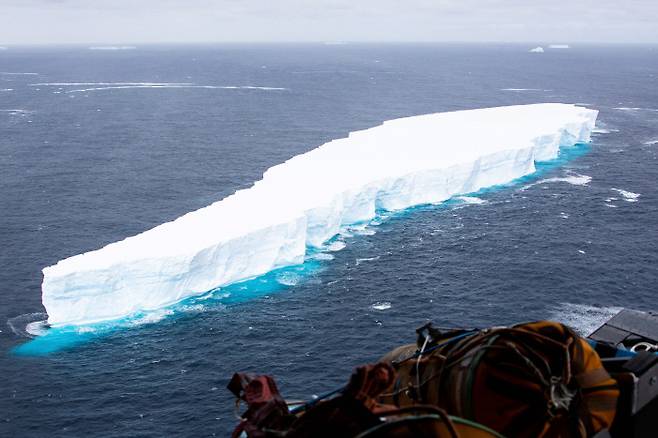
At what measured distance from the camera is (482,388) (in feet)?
17.7

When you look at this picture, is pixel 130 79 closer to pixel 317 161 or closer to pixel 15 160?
pixel 15 160

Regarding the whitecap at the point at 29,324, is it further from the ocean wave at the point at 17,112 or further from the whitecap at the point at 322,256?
the ocean wave at the point at 17,112

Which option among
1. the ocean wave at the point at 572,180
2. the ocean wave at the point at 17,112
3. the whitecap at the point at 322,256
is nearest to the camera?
the whitecap at the point at 322,256

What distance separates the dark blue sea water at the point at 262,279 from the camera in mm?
28500

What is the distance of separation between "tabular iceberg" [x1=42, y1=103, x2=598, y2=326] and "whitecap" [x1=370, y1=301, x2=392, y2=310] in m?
7.78

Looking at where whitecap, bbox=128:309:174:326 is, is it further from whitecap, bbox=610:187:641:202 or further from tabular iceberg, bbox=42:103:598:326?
whitecap, bbox=610:187:641:202

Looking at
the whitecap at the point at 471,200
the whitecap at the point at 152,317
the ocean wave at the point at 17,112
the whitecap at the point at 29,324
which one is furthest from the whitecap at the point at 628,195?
the ocean wave at the point at 17,112

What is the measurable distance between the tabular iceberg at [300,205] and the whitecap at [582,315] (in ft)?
53.7

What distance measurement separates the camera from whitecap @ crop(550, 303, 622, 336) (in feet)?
104

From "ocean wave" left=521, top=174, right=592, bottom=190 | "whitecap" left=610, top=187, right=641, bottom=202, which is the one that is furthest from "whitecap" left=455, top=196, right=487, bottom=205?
"whitecap" left=610, top=187, right=641, bottom=202

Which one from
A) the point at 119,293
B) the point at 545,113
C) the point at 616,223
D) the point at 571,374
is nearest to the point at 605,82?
the point at 545,113

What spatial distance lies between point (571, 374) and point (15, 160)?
73.9m

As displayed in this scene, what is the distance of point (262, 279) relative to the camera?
39438 millimetres

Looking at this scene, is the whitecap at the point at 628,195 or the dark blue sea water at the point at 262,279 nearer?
the dark blue sea water at the point at 262,279
